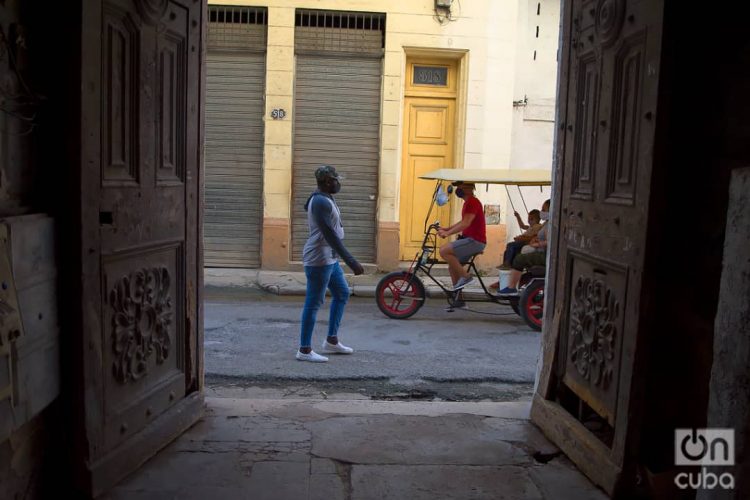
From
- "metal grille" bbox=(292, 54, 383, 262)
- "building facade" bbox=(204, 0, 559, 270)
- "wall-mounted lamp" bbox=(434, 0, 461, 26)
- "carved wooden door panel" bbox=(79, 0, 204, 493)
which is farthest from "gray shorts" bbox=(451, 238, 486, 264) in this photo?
"carved wooden door panel" bbox=(79, 0, 204, 493)

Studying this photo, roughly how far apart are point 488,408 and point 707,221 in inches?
81.6

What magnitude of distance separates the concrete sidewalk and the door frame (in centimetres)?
96

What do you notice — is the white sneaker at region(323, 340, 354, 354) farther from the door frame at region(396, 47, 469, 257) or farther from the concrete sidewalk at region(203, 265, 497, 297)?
the door frame at region(396, 47, 469, 257)

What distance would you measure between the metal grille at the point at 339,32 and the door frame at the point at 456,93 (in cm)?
58

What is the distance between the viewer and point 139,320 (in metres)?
3.72

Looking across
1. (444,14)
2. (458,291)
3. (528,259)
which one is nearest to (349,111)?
(444,14)

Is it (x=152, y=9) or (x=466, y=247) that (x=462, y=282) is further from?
(x=152, y=9)

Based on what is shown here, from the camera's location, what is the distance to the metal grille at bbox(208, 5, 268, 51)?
12133mm

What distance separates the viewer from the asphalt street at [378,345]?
6.43m

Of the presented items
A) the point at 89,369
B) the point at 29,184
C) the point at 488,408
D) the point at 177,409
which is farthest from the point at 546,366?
the point at 29,184

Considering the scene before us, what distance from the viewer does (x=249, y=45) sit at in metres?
12.1

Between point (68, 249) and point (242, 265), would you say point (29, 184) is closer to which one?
point (68, 249)

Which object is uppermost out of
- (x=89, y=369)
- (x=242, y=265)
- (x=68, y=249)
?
(x=68, y=249)

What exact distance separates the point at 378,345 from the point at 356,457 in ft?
11.9
